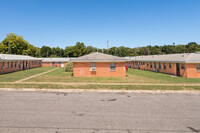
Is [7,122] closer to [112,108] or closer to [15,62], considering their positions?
[112,108]

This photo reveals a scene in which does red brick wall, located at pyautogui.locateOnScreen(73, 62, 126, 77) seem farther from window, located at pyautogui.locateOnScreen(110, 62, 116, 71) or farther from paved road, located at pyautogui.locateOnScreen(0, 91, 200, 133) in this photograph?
paved road, located at pyautogui.locateOnScreen(0, 91, 200, 133)

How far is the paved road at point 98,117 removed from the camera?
16.5ft

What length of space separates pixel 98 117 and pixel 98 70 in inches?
572

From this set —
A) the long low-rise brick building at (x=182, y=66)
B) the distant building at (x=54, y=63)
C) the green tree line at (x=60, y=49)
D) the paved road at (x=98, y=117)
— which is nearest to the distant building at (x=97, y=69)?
the long low-rise brick building at (x=182, y=66)

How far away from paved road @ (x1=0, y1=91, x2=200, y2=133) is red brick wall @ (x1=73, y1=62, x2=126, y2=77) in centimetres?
1218

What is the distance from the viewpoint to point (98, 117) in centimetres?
607

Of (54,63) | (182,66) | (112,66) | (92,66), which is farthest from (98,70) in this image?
(54,63)

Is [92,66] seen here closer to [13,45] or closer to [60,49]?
[13,45]

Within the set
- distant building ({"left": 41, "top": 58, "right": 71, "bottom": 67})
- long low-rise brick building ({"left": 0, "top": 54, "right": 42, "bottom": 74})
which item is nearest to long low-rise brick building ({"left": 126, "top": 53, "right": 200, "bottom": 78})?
long low-rise brick building ({"left": 0, "top": 54, "right": 42, "bottom": 74})

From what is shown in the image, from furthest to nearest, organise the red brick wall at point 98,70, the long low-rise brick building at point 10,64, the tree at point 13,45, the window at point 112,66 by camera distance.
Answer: the tree at point 13,45 < the long low-rise brick building at point 10,64 < the window at point 112,66 < the red brick wall at point 98,70

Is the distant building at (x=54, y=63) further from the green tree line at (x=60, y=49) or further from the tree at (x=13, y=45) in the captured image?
the tree at (x=13, y=45)

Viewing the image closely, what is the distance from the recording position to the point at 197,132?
4797mm

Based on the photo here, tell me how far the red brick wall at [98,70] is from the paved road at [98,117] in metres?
12.2

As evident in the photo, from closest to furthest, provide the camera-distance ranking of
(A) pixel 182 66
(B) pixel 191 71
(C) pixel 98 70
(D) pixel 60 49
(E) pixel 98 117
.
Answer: (E) pixel 98 117 → (B) pixel 191 71 → (C) pixel 98 70 → (A) pixel 182 66 → (D) pixel 60 49
